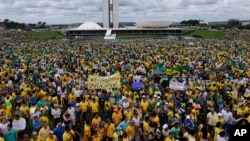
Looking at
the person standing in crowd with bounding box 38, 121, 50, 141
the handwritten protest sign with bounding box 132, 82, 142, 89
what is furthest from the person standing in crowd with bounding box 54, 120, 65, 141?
the handwritten protest sign with bounding box 132, 82, 142, 89

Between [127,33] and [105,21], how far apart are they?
19.6 metres

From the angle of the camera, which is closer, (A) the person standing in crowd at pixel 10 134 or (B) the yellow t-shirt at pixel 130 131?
(A) the person standing in crowd at pixel 10 134

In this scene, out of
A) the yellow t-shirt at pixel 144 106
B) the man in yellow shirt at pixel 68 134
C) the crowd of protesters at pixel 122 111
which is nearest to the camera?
the man in yellow shirt at pixel 68 134

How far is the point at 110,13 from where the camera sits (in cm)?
11650

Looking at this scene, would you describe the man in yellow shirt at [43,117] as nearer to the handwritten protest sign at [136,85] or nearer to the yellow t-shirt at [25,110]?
the yellow t-shirt at [25,110]

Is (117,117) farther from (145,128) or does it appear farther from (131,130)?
(131,130)

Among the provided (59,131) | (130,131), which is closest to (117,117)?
(130,131)

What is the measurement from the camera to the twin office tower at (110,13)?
11506 centimetres

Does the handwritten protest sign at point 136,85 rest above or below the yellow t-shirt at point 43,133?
below

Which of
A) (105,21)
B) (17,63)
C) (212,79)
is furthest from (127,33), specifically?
(212,79)

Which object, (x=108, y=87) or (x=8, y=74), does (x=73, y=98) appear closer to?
(x=108, y=87)

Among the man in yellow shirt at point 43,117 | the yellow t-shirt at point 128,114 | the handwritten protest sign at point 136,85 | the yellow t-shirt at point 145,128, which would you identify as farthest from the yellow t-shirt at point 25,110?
the handwritten protest sign at point 136,85

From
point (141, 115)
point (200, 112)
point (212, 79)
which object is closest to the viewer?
point (141, 115)

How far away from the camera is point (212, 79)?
18750 millimetres
